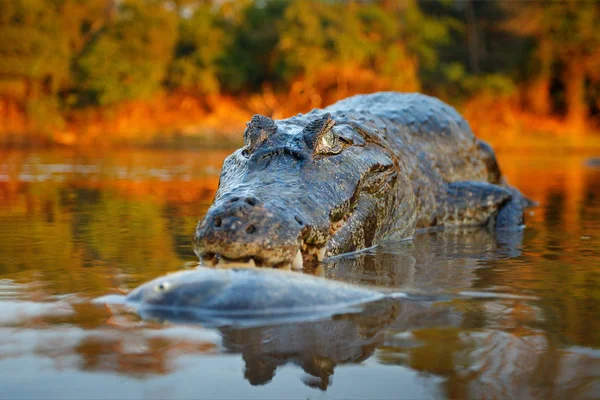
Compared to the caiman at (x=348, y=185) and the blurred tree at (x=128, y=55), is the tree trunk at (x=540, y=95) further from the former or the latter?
the caiman at (x=348, y=185)

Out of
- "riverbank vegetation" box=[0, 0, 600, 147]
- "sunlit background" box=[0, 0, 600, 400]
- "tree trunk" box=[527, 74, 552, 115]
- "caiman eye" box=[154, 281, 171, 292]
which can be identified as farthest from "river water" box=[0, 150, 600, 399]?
"tree trunk" box=[527, 74, 552, 115]

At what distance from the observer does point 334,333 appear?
2439 millimetres

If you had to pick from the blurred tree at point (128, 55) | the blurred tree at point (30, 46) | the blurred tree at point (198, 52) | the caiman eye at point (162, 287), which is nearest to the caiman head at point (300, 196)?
the caiman eye at point (162, 287)

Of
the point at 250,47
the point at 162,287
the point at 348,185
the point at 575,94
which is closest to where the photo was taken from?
the point at 162,287

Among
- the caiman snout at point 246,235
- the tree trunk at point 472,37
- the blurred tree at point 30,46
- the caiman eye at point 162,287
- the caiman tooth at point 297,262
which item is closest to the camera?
the caiman eye at point 162,287

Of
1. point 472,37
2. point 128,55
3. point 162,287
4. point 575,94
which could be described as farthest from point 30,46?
point 162,287

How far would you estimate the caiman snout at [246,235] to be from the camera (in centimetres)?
321

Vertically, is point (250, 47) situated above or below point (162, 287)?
above

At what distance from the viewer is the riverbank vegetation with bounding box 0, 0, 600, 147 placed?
32281 mm

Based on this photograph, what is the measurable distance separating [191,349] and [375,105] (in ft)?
16.6

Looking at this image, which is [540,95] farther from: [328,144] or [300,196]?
[300,196]

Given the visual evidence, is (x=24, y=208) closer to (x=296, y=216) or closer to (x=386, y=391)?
(x=296, y=216)

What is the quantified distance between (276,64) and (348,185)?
32.9 meters

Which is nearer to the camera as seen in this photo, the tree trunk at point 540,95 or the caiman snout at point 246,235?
the caiman snout at point 246,235
